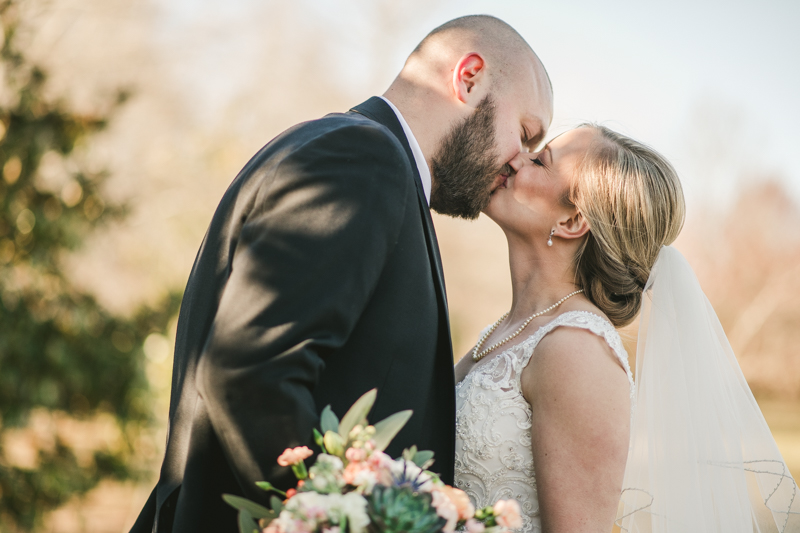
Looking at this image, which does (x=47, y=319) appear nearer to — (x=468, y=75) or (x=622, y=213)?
(x=468, y=75)

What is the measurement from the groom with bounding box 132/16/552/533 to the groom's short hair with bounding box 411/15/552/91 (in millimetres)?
696

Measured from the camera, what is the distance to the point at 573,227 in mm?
2889

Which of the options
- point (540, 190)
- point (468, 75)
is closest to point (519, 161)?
point (540, 190)

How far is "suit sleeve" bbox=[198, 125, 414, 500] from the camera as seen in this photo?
57.1 inches

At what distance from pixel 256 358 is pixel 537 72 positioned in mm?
2032

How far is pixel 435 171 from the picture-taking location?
254cm

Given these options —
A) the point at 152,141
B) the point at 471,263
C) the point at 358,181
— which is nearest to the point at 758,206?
the point at 471,263

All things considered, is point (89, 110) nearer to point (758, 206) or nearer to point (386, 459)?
point (386, 459)

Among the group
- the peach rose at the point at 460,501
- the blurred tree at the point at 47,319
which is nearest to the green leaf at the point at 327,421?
the peach rose at the point at 460,501

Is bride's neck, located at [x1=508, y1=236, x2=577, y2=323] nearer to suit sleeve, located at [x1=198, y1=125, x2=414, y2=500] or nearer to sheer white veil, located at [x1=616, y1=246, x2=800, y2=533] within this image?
sheer white veil, located at [x1=616, y1=246, x2=800, y2=533]

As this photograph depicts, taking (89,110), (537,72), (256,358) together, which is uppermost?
(89,110)

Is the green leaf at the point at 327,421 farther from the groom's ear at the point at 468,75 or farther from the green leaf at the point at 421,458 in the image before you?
the groom's ear at the point at 468,75

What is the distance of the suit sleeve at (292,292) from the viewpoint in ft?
4.76

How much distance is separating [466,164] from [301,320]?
54.6 inches
